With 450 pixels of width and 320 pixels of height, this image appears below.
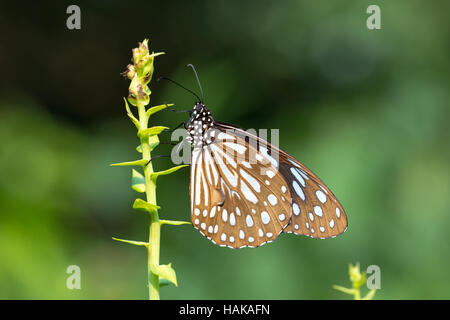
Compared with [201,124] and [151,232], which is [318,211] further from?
[151,232]

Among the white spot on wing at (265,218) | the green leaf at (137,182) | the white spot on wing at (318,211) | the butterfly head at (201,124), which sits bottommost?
the white spot on wing at (265,218)

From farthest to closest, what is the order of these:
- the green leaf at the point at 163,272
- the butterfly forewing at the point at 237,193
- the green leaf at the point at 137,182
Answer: the butterfly forewing at the point at 237,193 → the green leaf at the point at 137,182 → the green leaf at the point at 163,272

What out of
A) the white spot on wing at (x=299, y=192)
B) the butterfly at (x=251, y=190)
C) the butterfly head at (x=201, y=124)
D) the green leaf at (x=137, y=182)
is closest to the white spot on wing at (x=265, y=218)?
the butterfly at (x=251, y=190)

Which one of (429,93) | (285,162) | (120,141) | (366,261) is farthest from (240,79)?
(285,162)

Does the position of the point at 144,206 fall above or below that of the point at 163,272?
above

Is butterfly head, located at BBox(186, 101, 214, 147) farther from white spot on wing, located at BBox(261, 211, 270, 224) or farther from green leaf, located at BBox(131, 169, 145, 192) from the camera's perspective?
green leaf, located at BBox(131, 169, 145, 192)

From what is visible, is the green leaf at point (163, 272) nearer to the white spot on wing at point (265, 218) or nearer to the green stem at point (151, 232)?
the green stem at point (151, 232)

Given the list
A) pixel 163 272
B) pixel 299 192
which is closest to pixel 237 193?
pixel 299 192

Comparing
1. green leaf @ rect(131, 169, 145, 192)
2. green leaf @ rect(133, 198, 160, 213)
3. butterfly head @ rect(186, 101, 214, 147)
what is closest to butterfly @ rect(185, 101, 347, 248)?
butterfly head @ rect(186, 101, 214, 147)
